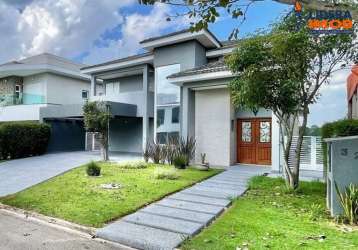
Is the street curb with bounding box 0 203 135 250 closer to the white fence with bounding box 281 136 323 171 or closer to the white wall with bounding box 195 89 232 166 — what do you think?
the white fence with bounding box 281 136 323 171

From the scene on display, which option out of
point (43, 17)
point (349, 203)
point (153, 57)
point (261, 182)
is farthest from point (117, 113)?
point (349, 203)

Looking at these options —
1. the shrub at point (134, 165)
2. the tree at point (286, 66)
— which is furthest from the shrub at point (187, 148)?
the tree at point (286, 66)

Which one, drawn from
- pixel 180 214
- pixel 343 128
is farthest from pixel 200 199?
pixel 343 128

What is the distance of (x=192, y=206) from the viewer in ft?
29.4

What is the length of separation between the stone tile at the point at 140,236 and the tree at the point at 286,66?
5.29 m

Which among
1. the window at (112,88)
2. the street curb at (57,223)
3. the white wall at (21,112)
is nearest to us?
the street curb at (57,223)

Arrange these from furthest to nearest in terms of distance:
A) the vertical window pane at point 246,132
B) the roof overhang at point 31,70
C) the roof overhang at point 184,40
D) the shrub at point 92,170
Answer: the roof overhang at point 31,70
the roof overhang at point 184,40
the vertical window pane at point 246,132
the shrub at point 92,170

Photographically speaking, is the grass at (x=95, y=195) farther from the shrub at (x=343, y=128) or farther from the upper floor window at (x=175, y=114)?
the shrub at (x=343, y=128)

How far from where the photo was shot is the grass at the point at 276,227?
597 cm

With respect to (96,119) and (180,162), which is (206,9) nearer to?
(180,162)

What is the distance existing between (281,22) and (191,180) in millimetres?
6679

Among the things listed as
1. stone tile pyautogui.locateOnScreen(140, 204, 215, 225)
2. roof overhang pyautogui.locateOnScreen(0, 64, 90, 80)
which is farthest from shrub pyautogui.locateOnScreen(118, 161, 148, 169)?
roof overhang pyautogui.locateOnScreen(0, 64, 90, 80)

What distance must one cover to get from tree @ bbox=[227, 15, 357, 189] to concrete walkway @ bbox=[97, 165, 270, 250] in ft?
9.32

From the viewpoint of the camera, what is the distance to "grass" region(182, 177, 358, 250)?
597cm
